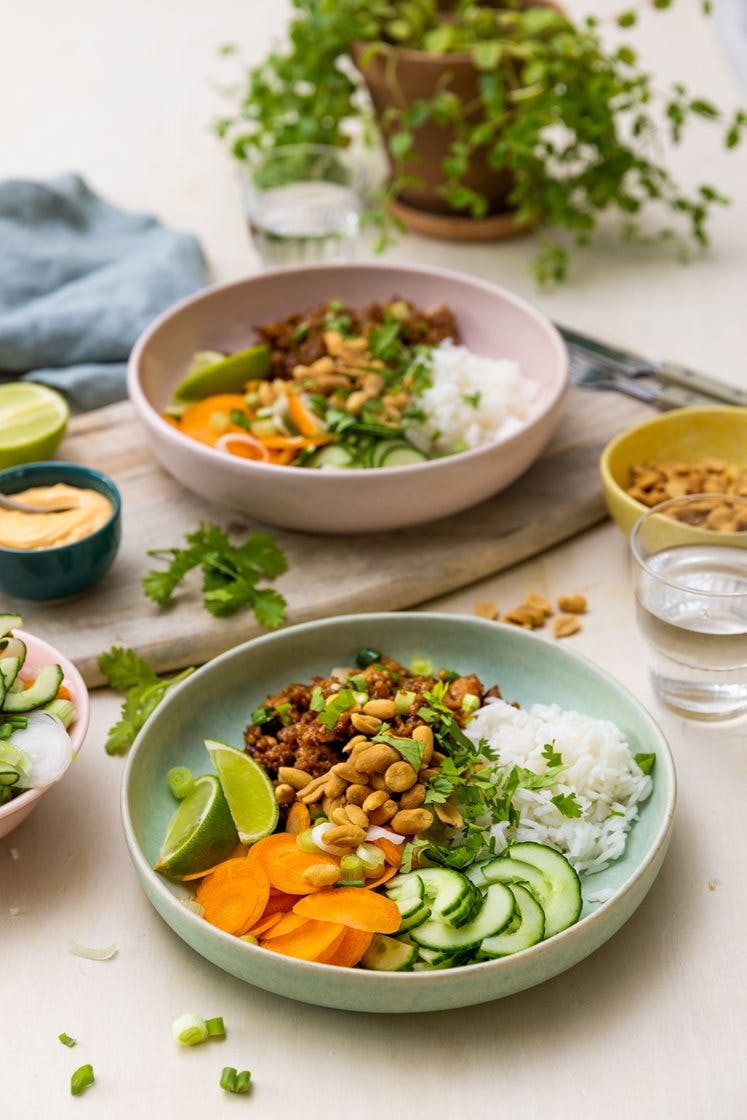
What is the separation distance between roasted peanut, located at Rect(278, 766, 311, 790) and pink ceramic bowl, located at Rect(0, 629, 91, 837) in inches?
12.2

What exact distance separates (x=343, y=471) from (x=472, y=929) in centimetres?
104

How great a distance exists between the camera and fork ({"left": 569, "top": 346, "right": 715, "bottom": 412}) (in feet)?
9.75

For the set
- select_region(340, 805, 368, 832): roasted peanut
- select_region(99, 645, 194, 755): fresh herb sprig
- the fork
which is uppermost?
select_region(340, 805, 368, 832): roasted peanut

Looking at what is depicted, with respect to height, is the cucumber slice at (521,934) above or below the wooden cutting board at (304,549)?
above

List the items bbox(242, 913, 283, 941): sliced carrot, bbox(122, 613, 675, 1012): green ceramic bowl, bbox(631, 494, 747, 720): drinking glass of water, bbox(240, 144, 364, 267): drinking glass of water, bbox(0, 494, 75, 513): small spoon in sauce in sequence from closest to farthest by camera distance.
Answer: bbox(122, 613, 675, 1012): green ceramic bowl → bbox(242, 913, 283, 941): sliced carrot → bbox(631, 494, 747, 720): drinking glass of water → bbox(0, 494, 75, 513): small spoon in sauce → bbox(240, 144, 364, 267): drinking glass of water

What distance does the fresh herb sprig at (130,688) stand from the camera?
219 cm

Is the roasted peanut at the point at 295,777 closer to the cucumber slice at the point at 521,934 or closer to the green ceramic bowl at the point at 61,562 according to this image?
the cucumber slice at the point at 521,934

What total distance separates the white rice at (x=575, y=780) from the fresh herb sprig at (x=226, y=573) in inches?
22.3

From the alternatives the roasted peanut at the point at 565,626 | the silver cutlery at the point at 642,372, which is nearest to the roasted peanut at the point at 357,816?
the roasted peanut at the point at 565,626

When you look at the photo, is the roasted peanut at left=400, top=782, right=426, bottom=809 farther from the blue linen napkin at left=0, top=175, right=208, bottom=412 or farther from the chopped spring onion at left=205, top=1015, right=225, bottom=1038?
the blue linen napkin at left=0, top=175, right=208, bottom=412

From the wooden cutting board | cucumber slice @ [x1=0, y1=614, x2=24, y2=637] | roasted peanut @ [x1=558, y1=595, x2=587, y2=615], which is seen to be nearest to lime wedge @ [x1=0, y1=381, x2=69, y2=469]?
the wooden cutting board

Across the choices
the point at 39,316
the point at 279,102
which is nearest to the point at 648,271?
the point at 279,102

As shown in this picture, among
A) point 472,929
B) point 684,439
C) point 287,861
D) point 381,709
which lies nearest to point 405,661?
point 381,709

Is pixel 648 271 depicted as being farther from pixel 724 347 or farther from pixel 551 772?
pixel 551 772
